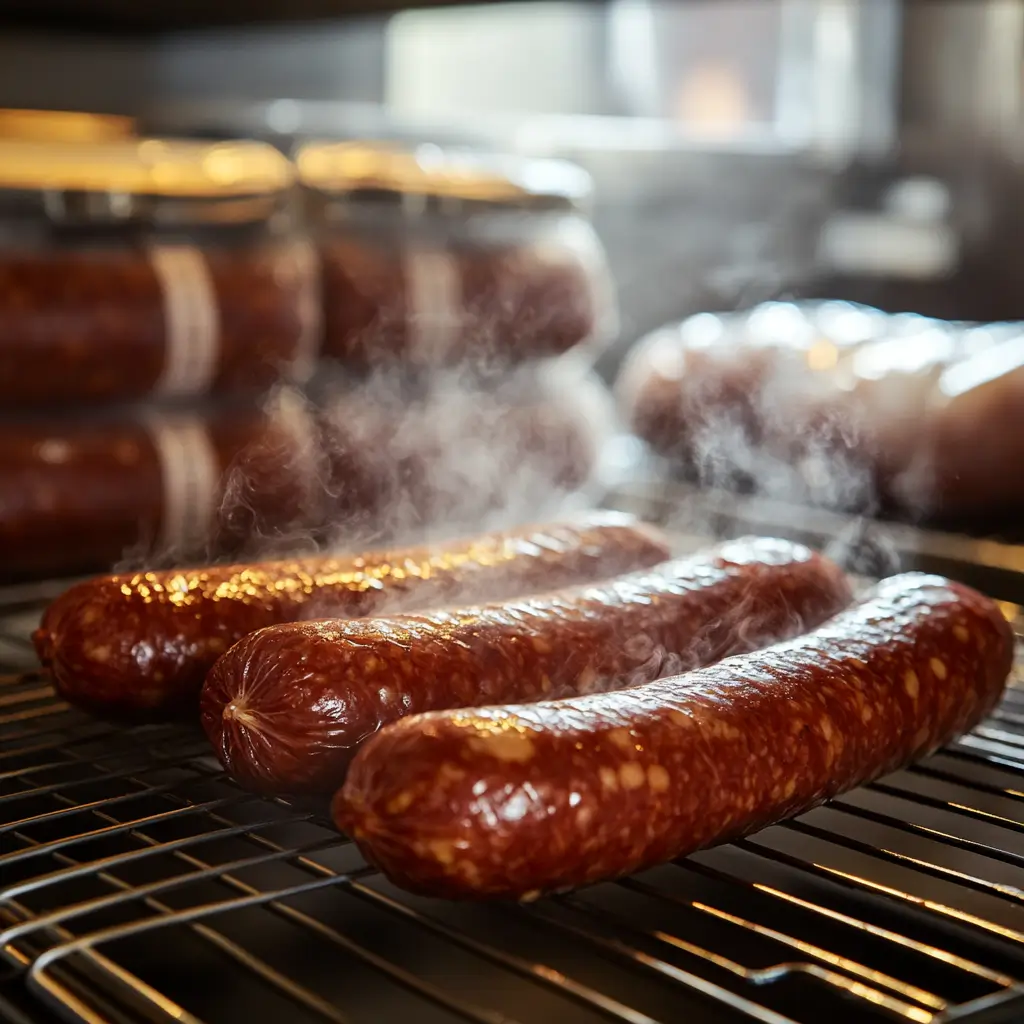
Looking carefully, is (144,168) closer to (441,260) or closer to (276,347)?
(276,347)

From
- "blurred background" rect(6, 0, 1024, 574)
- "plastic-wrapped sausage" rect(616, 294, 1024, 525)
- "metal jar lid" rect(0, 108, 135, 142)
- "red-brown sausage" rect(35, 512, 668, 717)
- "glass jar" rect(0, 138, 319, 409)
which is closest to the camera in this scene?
"red-brown sausage" rect(35, 512, 668, 717)

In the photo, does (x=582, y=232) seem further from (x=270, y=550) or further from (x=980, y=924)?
(x=980, y=924)

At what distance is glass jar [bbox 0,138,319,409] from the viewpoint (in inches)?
79.7

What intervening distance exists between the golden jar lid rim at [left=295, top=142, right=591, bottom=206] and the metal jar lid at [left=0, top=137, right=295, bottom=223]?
0.29 ft

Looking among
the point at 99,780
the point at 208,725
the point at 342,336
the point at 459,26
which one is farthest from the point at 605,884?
the point at 459,26

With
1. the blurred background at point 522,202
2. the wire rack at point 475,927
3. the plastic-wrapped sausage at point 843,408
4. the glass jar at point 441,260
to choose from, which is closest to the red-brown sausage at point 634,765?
the wire rack at point 475,927

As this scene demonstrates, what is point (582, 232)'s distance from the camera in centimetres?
266

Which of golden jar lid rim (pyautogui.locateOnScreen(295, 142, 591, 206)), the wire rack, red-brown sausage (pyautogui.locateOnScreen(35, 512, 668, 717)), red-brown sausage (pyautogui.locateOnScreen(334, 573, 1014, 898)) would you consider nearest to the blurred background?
golden jar lid rim (pyautogui.locateOnScreen(295, 142, 591, 206))

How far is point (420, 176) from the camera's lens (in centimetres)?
244

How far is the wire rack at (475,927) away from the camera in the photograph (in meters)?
0.99

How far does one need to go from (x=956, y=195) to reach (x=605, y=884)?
2571 mm

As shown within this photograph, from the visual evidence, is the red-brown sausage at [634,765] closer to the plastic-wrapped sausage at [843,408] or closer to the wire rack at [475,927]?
the wire rack at [475,927]

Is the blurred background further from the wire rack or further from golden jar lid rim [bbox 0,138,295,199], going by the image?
the wire rack

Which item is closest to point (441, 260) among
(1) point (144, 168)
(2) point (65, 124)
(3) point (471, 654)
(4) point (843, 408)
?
(1) point (144, 168)
